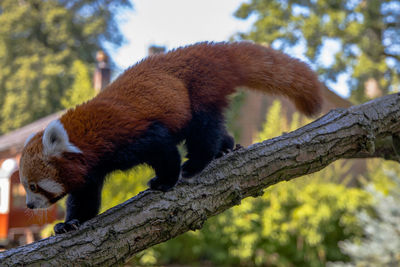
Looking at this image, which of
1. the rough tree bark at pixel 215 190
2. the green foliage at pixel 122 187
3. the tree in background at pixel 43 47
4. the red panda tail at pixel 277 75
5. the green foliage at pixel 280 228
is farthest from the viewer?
the tree in background at pixel 43 47

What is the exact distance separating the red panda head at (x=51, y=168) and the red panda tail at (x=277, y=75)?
105 centimetres

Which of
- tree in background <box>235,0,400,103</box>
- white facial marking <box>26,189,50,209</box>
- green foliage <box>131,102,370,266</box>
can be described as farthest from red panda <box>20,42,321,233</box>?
tree in background <box>235,0,400,103</box>

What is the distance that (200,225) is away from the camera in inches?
76.6

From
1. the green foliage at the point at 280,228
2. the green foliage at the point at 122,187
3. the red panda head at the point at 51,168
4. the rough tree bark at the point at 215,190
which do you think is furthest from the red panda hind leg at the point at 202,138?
the green foliage at the point at 280,228

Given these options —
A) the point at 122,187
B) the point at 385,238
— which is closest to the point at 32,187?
the point at 122,187

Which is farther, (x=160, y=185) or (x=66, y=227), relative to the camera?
(x=160, y=185)

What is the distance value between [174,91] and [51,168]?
0.73 m

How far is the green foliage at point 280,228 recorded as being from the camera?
7.32 metres

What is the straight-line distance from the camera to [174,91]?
2182 mm

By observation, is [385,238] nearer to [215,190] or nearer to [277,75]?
[277,75]

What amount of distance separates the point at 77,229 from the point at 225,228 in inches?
227

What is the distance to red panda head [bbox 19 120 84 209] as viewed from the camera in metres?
1.94

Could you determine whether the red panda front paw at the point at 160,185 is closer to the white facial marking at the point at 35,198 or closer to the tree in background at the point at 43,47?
the white facial marking at the point at 35,198

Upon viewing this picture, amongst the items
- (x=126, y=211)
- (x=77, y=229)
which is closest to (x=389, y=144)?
(x=126, y=211)
